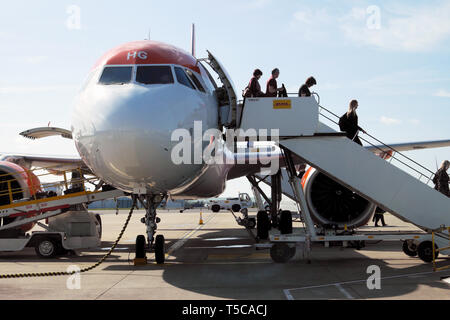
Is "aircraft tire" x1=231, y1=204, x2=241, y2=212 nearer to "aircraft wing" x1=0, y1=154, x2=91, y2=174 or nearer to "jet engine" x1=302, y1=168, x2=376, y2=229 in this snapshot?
"aircraft wing" x1=0, y1=154, x2=91, y2=174

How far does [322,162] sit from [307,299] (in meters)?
4.00

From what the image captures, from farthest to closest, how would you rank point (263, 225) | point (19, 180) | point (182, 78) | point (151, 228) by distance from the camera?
point (263, 225) → point (19, 180) → point (151, 228) → point (182, 78)

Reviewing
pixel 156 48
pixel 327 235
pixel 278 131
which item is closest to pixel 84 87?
pixel 156 48

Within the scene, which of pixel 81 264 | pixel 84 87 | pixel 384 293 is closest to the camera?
pixel 384 293

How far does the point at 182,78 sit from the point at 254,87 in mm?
2459

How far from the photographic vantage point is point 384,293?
22.1 feet

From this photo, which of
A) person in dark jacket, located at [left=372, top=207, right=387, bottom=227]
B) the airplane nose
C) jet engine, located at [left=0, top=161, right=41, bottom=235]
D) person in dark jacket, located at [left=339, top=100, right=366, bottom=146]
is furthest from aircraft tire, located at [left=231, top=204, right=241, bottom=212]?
the airplane nose

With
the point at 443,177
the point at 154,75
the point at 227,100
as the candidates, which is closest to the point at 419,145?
the point at 443,177

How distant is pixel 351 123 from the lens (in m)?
10.6

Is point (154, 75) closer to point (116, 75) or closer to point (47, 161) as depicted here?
point (116, 75)

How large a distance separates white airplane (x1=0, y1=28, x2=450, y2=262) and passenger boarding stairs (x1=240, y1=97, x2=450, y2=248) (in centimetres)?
86

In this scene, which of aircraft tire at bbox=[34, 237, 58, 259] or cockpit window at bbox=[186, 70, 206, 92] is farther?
aircraft tire at bbox=[34, 237, 58, 259]

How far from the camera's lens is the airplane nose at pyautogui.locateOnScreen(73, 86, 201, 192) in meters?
7.14
